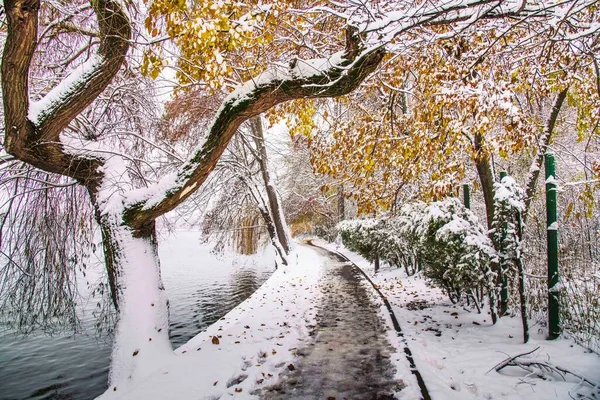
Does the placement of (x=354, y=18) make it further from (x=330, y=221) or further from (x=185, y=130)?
(x=330, y=221)

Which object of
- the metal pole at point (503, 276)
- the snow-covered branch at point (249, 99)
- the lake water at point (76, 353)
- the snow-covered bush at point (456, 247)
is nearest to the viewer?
the snow-covered branch at point (249, 99)

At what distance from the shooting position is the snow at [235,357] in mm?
3953

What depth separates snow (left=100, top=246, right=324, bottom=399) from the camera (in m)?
3.95

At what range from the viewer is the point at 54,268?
18.3 ft

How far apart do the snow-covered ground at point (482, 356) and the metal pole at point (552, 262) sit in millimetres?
213

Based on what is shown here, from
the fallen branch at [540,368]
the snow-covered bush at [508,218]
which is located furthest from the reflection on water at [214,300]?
the snow-covered bush at [508,218]

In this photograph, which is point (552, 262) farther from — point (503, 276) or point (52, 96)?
point (52, 96)

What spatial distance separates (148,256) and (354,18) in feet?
14.1

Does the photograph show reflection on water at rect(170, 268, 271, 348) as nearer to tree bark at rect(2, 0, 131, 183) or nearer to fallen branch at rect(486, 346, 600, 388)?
tree bark at rect(2, 0, 131, 183)

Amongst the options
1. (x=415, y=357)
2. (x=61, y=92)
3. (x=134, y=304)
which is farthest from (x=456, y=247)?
(x=61, y=92)

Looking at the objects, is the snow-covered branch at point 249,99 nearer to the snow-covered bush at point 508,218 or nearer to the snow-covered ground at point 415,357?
the snow-covered ground at point 415,357

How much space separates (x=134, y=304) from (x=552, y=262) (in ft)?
18.7

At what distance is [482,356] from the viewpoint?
4324 mm

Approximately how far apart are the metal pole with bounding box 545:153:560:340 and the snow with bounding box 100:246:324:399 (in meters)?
3.52
